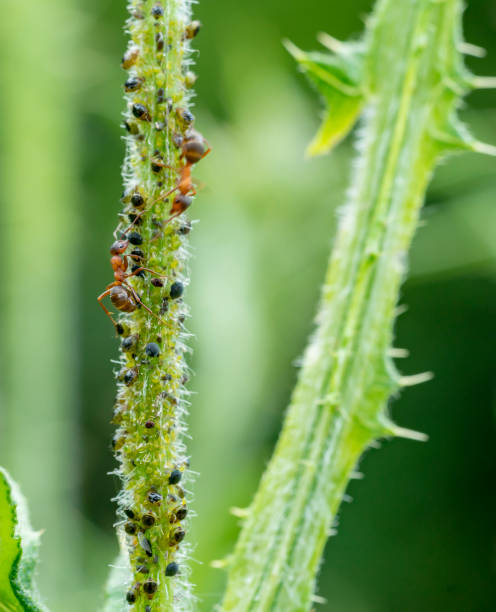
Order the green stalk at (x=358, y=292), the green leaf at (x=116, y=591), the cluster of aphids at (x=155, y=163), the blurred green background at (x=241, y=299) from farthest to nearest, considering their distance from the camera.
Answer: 1. the blurred green background at (x=241, y=299)
2. the green stalk at (x=358, y=292)
3. the green leaf at (x=116, y=591)
4. the cluster of aphids at (x=155, y=163)

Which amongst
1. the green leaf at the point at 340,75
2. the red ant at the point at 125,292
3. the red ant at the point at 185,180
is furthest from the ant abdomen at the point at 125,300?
the green leaf at the point at 340,75

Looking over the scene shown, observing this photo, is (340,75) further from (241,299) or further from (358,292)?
(241,299)

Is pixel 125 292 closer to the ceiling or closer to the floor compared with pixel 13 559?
closer to the ceiling

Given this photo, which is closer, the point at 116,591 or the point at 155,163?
the point at 155,163

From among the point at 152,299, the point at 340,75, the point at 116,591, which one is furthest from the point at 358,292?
the point at 116,591

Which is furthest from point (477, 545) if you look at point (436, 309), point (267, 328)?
point (267, 328)

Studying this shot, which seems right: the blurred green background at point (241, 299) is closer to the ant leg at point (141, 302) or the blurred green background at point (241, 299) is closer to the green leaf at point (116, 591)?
the green leaf at point (116, 591)

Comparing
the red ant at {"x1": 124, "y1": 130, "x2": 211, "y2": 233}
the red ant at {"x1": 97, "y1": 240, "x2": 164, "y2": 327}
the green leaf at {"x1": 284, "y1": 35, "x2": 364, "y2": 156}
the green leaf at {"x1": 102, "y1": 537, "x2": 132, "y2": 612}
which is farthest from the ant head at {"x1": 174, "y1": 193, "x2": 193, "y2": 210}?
the green leaf at {"x1": 284, "y1": 35, "x2": 364, "y2": 156}
